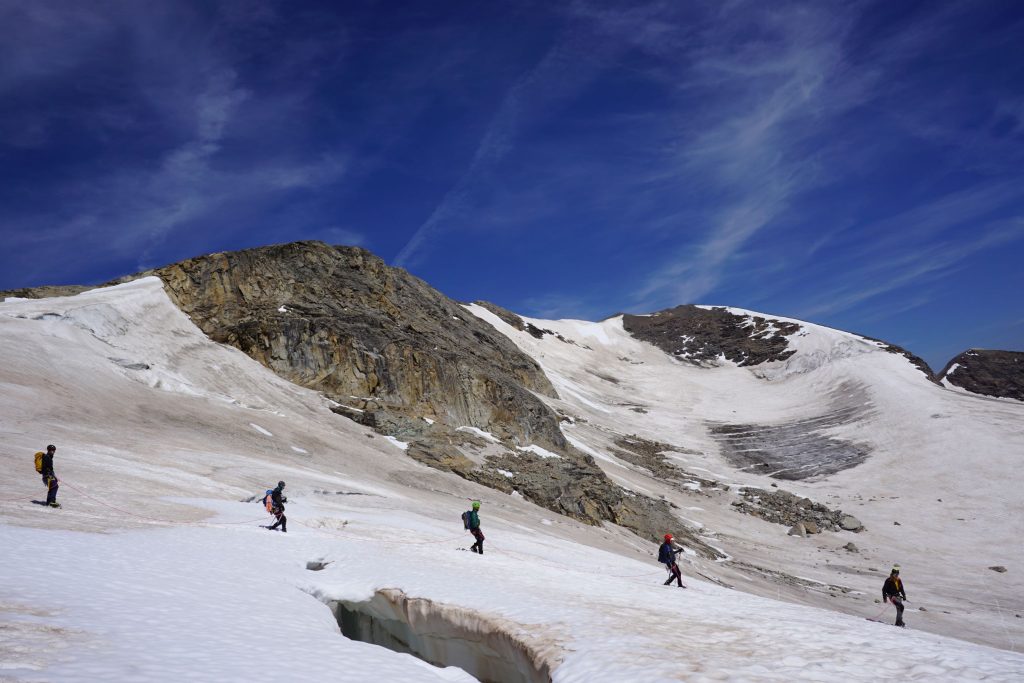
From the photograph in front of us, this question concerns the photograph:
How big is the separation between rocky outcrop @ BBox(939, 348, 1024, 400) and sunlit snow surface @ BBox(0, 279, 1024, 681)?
75286mm

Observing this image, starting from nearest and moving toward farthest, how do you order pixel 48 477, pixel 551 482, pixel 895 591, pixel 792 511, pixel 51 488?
pixel 51 488 → pixel 48 477 → pixel 895 591 → pixel 551 482 → pixel 792 511

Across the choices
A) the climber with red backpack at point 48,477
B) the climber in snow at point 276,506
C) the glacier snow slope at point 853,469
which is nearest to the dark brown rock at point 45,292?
the climber with red backpack at point 48,477

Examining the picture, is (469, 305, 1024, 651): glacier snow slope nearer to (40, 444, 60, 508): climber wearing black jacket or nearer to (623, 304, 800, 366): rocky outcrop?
(623, 304, 800, 366): rocky outcrop

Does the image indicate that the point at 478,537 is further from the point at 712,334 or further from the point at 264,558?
the point at 712,334

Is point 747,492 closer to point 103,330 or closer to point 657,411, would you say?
point 657,411

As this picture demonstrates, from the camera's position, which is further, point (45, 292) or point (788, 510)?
point (788, 510)

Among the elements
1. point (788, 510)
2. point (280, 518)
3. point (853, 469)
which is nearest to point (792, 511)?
point (788, 510)

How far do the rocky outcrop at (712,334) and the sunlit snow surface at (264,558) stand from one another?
78.8m

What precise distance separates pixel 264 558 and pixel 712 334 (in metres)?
129

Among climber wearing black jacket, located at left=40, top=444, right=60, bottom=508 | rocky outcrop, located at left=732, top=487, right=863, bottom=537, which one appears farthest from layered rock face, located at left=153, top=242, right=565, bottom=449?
climber wearing black jacket, located at left=40, top=444, right=60, bottom=508

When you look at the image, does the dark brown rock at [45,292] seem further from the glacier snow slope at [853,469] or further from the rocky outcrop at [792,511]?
the rocky outcrop at [792,511]

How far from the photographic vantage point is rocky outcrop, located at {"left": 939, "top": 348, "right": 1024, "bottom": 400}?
331 feet

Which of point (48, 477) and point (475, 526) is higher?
point (475, 526)

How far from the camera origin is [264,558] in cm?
1419
